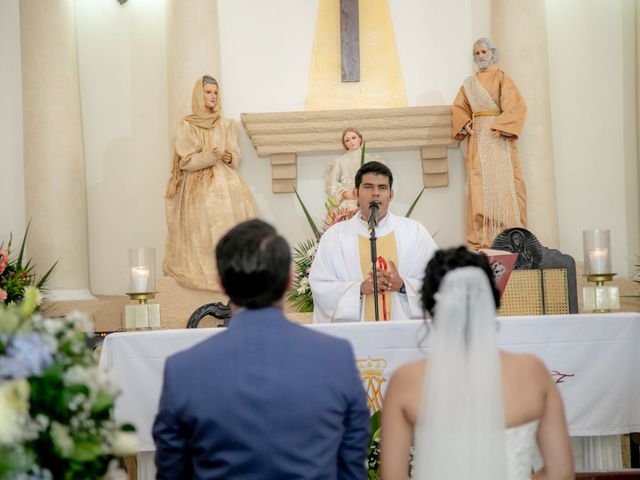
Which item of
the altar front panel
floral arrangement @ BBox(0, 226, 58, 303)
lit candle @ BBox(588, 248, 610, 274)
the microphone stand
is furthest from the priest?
floral arrangement @ BBox(0, 226, 58, 303)

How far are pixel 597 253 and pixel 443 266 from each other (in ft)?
10.1

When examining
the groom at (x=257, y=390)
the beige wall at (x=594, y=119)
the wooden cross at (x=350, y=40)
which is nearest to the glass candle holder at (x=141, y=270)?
the groom at (x=257, y=390)

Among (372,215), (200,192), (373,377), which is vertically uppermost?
(200,192)

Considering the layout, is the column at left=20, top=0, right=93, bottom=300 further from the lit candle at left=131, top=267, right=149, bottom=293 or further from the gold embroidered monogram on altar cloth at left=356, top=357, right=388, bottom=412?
the gold embroidered monogram on altar cloth at left=356, top=357, right=388, bottom=412

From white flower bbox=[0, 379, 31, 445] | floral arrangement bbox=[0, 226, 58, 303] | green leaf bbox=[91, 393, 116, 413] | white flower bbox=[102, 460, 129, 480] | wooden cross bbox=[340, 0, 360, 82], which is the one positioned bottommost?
white flower bbox=[102, 460, 129, 480]

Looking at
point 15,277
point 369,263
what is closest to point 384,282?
point 369,263

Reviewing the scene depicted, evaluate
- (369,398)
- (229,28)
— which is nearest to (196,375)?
(369,398)

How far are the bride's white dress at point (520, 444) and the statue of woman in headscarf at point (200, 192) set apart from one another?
5.81 metres

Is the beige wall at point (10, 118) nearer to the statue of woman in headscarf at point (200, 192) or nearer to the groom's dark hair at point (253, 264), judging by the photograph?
the statue of woman in headscarf at point (200, 192)

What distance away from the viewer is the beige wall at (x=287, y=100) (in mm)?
8992

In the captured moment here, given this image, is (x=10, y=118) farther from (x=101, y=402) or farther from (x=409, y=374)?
(x=101, y=402)

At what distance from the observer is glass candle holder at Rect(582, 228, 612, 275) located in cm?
547

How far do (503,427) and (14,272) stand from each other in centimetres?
625

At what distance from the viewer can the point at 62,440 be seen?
1900 millimetres
